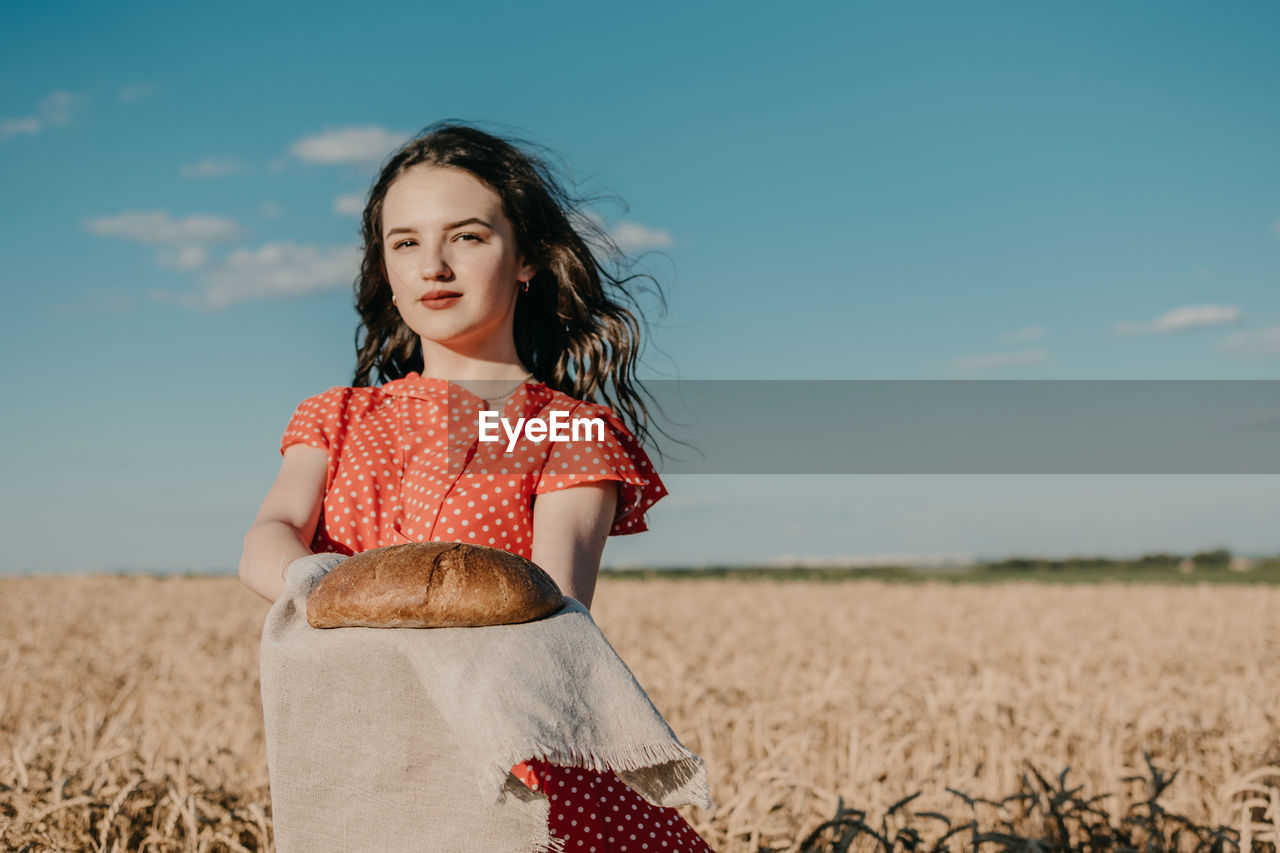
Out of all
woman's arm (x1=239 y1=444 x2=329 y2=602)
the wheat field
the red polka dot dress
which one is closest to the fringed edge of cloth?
the red polka dot dress

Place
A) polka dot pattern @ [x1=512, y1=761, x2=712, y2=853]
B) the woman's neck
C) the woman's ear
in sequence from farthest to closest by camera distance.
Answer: the woman's ear
the woman's neck
polka dot pattern @ [x1=512, y1=761, x2=712, y2=853]

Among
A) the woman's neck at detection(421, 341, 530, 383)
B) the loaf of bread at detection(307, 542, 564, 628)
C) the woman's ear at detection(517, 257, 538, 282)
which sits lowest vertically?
the loaf of bread at detection(307, 542, 564, 628)

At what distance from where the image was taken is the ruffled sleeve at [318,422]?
248cm

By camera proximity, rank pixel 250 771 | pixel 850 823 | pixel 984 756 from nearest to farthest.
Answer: pixel 850 823
pixel 250 771
pixel 984 756

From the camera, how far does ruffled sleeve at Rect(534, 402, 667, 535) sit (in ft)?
7.51

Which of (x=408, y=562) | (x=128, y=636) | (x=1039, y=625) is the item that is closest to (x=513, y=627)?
(x=408, y=562)

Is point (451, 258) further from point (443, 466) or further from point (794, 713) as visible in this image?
point (794, 713)

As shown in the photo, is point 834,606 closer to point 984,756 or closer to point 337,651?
point 984,756

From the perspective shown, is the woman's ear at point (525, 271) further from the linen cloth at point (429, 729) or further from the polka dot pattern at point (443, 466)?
the linen cloth at point (429, 729)

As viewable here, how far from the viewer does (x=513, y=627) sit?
1.72m

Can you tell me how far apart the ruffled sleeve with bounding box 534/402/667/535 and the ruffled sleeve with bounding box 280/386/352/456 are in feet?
1.81

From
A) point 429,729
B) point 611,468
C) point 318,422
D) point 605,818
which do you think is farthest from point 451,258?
point 605,818

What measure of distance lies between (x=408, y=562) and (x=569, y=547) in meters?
0.52

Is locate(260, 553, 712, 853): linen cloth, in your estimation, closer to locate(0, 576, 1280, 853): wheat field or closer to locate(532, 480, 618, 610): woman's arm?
locate(532, 480, 618, 610): woman's arm
